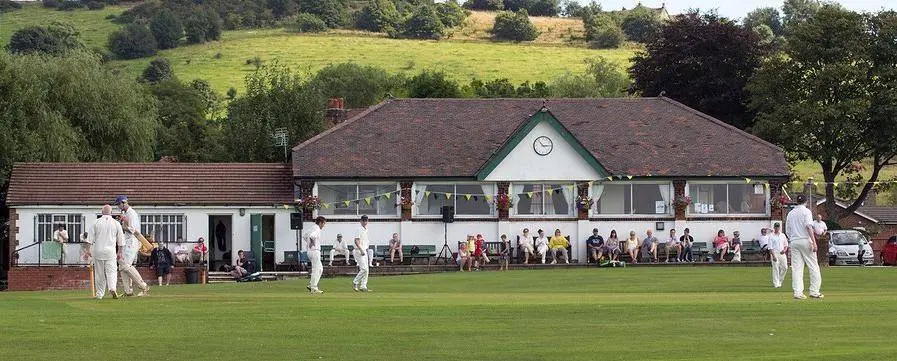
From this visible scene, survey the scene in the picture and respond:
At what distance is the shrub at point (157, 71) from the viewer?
521 feet

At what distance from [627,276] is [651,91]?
42.1 metres

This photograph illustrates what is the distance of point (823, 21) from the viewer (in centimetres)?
7012

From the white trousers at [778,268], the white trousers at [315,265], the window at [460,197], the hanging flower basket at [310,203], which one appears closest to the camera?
the white trousers at [315,265]

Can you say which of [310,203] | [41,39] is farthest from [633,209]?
[41,39]

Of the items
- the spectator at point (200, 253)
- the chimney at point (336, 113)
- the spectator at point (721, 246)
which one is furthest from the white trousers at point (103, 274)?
the chimney at point (336, 113)

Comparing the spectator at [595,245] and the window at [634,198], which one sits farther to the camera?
the window at [634,198]

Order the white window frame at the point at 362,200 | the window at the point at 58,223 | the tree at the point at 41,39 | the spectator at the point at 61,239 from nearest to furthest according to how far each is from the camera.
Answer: the spectator at the point at 61,239 < the window at the point at 58,223 < the white window frame at the point at 362,200 < the tree at the point at 41,39

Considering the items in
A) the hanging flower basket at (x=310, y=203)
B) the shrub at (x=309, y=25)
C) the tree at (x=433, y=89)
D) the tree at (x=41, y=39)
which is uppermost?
the shrub at (x=309, y=25)

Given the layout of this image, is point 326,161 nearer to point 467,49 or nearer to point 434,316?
point 434,316

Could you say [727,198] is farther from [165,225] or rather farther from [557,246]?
[165,225]

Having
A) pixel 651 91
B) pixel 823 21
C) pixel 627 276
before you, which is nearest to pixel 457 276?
pixel 627 276

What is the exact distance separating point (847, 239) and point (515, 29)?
12621 cm

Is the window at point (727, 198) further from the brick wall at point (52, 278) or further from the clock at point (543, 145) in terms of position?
the brick wall at point (52, 278)

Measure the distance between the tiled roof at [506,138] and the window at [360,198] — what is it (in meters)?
0.62
